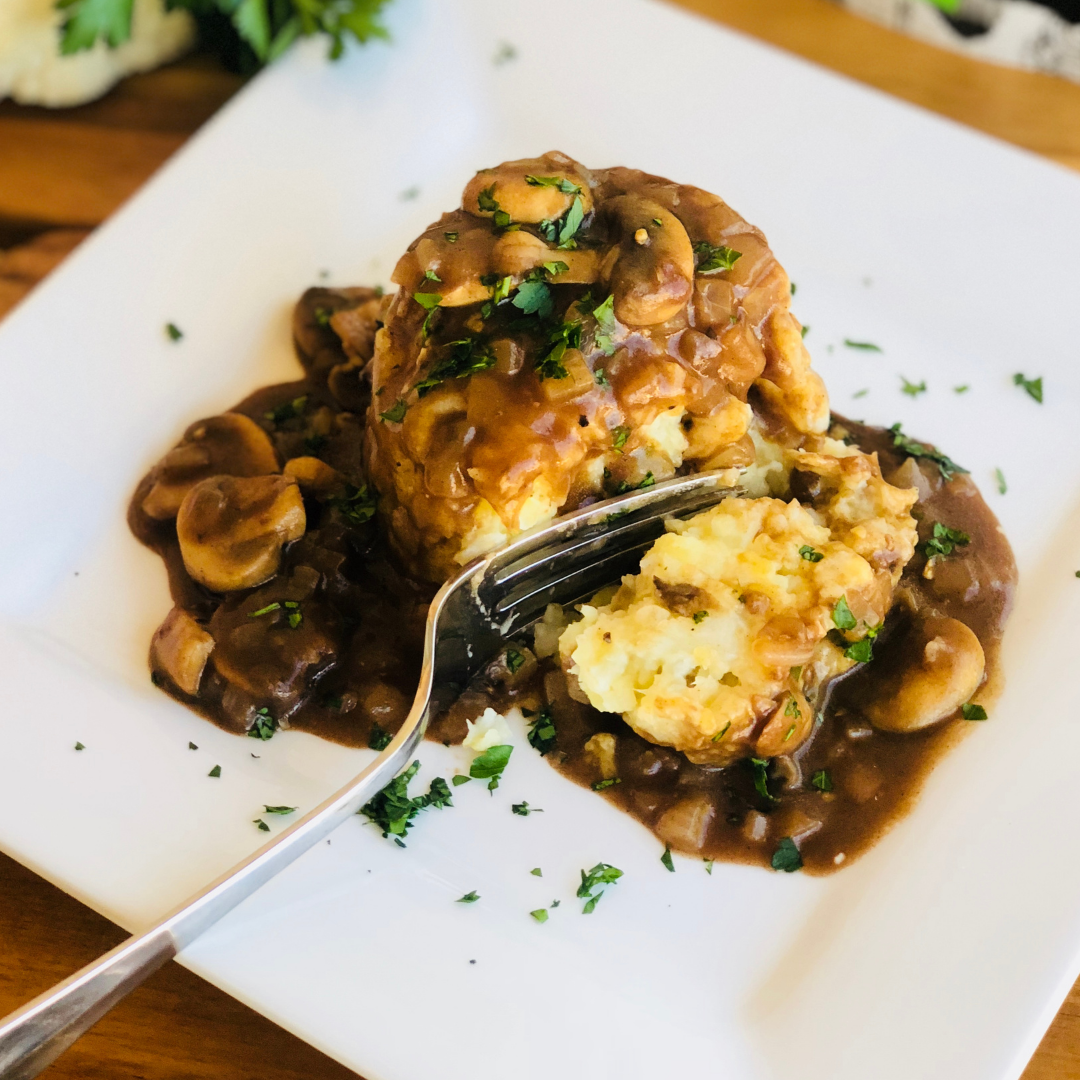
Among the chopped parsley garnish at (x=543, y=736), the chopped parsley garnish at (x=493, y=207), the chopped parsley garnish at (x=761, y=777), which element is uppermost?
the chopped parsley garnish at (x=493, y=207)

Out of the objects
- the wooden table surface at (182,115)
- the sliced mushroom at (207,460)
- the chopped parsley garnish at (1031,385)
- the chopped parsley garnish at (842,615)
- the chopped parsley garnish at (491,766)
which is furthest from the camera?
the wooden table surface at (182,115)

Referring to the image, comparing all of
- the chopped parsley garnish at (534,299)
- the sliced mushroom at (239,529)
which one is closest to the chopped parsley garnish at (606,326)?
the chopped parsley garnish at (534,299)

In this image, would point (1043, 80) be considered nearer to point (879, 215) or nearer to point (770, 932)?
point (879, 215)

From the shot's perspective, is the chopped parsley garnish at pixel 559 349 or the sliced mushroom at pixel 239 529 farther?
the sliced mushroom at pixel 239 529

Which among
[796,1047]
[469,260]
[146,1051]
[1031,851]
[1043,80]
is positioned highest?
[1043,80]

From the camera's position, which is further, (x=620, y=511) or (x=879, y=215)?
(x=879, y=215)

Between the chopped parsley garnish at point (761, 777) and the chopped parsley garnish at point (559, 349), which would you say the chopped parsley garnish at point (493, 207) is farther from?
the chopped parsley garnish at point (761, 777)

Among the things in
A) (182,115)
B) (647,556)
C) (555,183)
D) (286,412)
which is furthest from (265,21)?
(647,556)

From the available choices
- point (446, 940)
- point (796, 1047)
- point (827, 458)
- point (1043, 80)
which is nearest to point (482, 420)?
point (827, 458)
